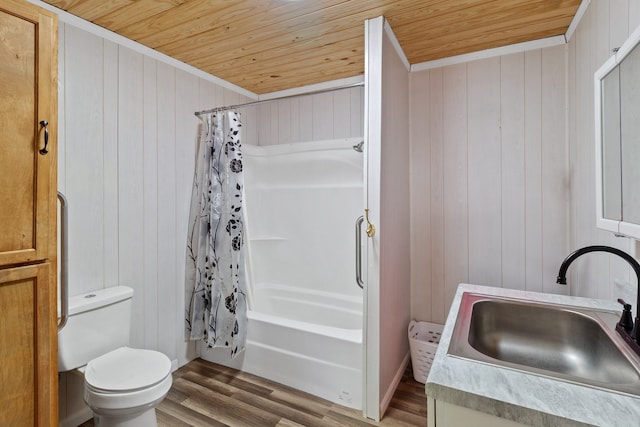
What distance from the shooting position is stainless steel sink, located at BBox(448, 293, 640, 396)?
3.29 ft

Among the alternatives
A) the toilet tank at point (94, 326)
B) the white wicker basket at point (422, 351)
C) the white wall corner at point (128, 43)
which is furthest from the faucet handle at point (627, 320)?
the white wall corner at point (128, 43)

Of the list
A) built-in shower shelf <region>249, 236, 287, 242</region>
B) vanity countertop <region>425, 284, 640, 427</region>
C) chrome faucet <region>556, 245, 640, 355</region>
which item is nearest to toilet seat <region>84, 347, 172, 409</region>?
vanity countertop <region>425, 284, 640, 427</region>

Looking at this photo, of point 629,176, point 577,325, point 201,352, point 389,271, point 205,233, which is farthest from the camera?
point 201,352

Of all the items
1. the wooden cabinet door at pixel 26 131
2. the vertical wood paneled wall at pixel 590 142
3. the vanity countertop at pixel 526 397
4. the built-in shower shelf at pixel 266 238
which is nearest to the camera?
the vanity countertop at pixel 526 397

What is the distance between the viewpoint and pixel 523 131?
84.2 inches

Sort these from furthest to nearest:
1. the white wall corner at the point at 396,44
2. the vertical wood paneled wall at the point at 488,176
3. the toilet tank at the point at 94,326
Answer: the vertical wood paneled wall at the point at 488,176, the white wall corner at the point at 396,44, the toilet tank at the point at 94,326

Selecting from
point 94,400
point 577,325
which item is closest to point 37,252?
point 94,400

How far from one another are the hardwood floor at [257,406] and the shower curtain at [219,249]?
25cm

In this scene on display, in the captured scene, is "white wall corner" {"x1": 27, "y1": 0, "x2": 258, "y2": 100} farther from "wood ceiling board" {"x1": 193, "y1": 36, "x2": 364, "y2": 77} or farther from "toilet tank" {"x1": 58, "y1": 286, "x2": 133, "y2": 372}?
"toilet tank" {"x1": 58, "y1": 286, "x2": 133, "y2": 372}

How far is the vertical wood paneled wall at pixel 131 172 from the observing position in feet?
5.82

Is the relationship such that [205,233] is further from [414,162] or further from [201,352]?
[414,162]

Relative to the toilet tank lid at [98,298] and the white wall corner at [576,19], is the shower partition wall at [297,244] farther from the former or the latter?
the white wall corner at [576,19]

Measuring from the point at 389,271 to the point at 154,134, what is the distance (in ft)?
6.02

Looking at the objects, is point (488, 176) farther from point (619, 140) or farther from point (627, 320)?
point (627, 320)
